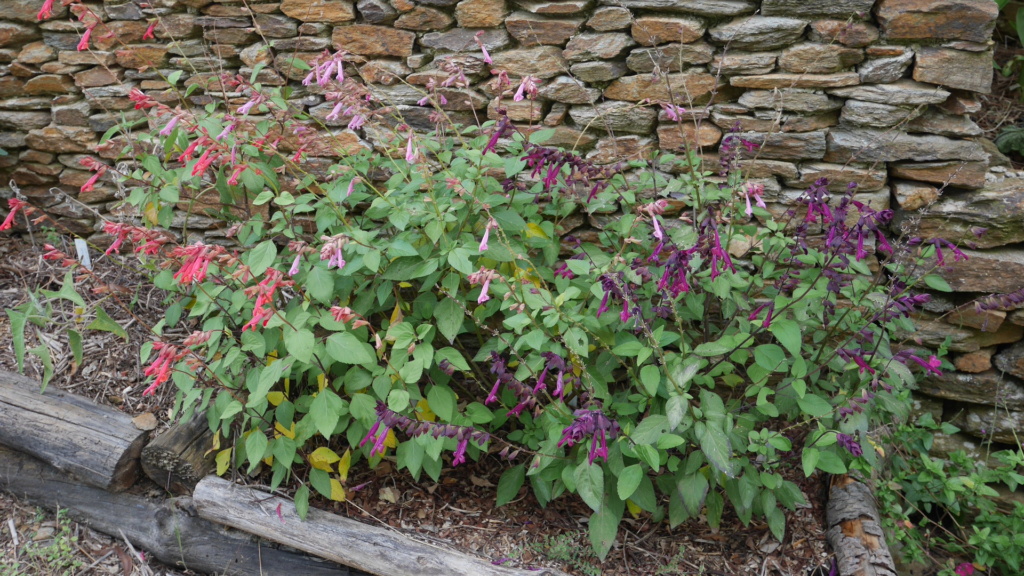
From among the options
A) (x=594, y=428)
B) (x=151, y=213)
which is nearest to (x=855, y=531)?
(x=594, y=428)

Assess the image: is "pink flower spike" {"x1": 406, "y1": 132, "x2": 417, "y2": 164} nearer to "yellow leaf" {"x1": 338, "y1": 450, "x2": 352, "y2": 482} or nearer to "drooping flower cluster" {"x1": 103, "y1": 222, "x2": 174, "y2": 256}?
"drooping flower cluster" {"x1": 103, "y1": 222, "x2": 174, "y2": 256}

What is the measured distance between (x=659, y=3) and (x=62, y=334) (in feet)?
9.78

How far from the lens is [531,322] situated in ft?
7.25

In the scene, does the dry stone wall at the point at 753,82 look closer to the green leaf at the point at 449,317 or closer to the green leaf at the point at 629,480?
the green leaf at the point at 449,317

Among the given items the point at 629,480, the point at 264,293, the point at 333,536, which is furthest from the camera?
the point at 333,536

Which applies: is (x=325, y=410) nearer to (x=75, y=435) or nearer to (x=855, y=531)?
(x=75, y=435)

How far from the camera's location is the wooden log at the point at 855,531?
8.23ft

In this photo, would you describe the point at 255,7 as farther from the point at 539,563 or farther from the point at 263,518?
the point at 539,563

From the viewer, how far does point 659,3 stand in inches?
109

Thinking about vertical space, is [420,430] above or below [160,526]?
above

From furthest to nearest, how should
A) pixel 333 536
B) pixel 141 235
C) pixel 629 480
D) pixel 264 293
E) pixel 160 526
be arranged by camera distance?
pixel 160 526, pixel 333 536, pixel 141 235, pixel 629 480, pixel 264 293

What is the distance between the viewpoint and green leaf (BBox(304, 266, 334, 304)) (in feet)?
7.13

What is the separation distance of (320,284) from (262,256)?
0.20 metres

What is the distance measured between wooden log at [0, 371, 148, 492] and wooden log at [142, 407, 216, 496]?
0.09 m
